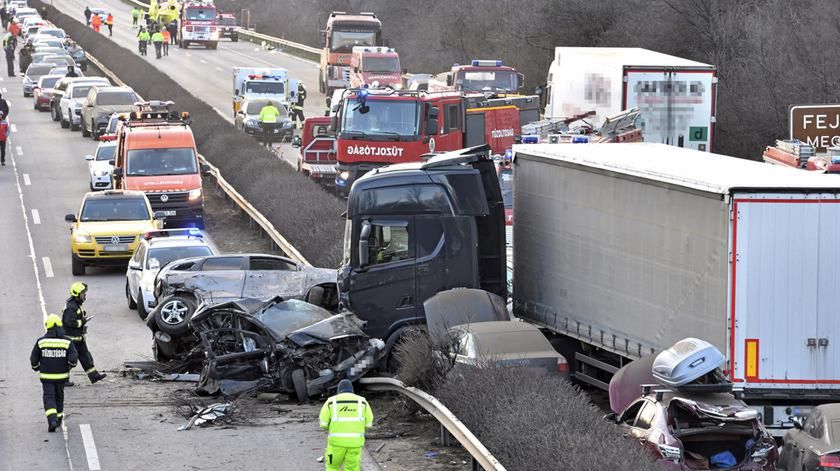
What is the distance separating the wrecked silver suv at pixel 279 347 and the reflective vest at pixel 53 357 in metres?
1.88

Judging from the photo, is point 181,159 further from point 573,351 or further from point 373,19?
point 373,19

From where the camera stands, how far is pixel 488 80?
42844 millimetres

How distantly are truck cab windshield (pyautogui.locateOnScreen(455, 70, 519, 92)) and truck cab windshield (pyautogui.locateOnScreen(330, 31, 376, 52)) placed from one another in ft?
51.4

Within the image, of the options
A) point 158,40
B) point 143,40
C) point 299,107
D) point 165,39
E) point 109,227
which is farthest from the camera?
point 165,39

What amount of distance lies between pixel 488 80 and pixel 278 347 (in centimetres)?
2671

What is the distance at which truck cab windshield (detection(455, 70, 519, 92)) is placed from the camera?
42.5 m

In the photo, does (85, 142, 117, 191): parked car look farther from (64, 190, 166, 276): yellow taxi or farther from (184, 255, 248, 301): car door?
(184, 255, 248, 301): car door

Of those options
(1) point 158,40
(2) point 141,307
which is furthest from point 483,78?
(1) point 158,40

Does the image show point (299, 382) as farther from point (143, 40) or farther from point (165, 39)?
point (165, 39)

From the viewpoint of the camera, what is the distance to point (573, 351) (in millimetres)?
17594

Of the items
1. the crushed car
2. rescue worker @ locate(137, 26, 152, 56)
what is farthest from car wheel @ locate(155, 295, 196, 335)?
rescue worker @ locate(137, 26, 152, 56)

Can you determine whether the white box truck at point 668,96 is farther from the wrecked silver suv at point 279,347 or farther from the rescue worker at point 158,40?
the rescue worker at point 158,40

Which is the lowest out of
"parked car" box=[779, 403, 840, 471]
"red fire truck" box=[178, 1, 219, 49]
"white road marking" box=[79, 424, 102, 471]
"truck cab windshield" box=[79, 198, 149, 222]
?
"white road marking" box=[79, 424, 102, 471]

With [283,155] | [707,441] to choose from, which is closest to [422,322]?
[707,441]
